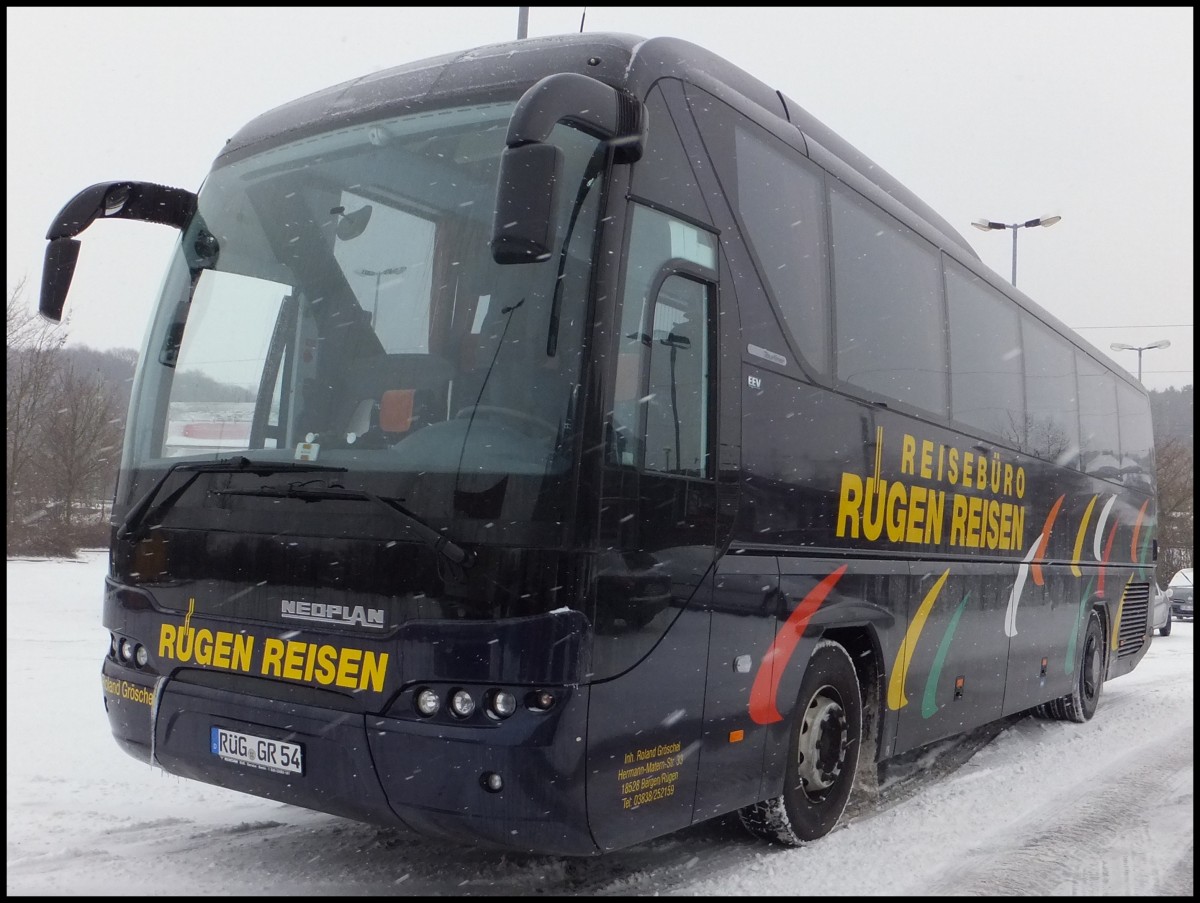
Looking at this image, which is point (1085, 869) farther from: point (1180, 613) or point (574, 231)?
point (1180, 613)

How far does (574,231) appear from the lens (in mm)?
4258

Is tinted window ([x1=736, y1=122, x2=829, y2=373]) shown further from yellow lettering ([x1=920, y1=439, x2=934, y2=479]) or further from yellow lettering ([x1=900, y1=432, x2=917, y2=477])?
yellow lettering ([x1=920, y1=439, x2=934, y2=479])

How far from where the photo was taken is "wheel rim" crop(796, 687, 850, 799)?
5633 mm

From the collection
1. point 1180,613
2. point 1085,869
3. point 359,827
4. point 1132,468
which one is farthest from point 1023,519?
point 1180,613

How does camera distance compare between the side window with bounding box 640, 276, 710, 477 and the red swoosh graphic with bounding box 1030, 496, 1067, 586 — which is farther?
the red swoosh graphic with bounding box 1030, 496, 1067, 586

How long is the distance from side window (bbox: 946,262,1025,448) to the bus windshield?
4004 millimetres

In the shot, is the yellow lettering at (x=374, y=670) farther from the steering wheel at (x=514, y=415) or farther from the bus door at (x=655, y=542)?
the steering wheel at (x=514, y=415)

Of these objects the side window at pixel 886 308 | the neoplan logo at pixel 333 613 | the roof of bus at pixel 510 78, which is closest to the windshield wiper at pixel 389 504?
the neoplan logo at pixel 333 613

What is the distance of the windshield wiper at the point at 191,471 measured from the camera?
4395mm

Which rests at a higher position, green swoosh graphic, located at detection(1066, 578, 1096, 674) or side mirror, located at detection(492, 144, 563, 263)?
side mirror, located at detection(492, 144, 563, 263)

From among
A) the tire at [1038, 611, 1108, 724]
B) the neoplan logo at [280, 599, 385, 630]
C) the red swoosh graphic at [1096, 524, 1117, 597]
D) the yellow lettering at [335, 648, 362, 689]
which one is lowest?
the tire at [1038, 611, 1108, 724]

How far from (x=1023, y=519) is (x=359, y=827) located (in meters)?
5.65

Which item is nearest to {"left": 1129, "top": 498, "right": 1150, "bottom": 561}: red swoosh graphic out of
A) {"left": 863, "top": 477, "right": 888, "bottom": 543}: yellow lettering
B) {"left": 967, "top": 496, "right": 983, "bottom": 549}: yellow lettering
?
{"left": 967, "top": 496, "right": 983, "bottom": 549}: yellow lettering

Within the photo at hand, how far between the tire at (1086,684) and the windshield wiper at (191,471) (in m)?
8.12
